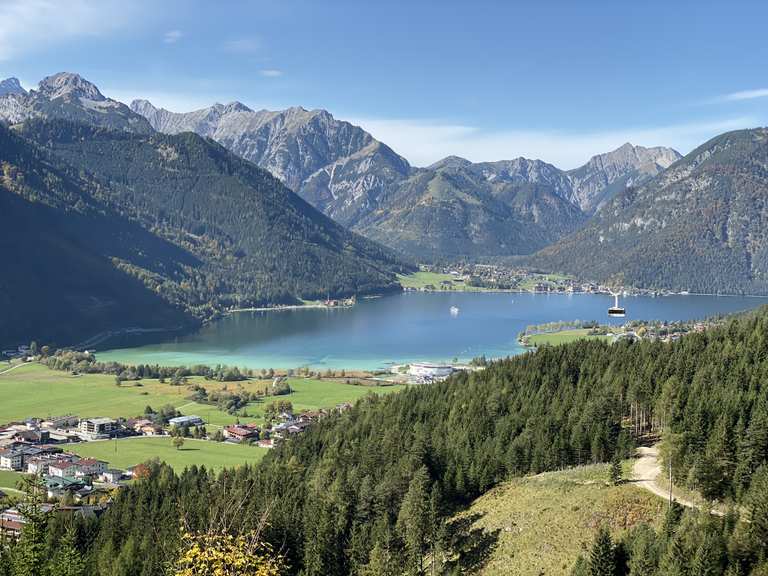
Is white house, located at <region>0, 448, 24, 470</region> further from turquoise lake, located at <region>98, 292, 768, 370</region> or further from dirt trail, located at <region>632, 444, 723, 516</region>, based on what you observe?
turquoise lake, located at <region>98, 292, 768, 370</region>

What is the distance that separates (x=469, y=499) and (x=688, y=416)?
12.9 m

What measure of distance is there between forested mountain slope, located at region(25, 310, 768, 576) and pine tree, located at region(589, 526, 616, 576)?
3039 mm

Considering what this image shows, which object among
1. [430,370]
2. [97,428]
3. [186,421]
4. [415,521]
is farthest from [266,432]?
[415,521]

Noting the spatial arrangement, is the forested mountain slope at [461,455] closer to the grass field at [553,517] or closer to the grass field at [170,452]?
the grass field at [553,517]

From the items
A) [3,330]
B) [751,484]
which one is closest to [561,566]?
[751,484]

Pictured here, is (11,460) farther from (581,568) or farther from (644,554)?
(644,554)

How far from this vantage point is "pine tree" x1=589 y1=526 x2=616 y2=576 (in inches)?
1154

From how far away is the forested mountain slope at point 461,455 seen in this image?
121 ft

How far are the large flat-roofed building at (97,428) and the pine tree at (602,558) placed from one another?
196ft

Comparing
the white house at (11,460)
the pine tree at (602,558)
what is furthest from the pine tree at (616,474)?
the white house at (11,460)

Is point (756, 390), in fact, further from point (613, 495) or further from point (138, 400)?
point (138, 400)

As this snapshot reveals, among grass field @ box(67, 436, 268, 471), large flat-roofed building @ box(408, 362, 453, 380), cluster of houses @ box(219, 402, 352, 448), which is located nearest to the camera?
grass field @ box(67, 436, 268, 471)

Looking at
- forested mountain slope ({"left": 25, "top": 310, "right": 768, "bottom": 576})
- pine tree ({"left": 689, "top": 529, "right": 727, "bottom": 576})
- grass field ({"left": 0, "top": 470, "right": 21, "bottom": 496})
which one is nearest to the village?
grass field ({"left": 0, "top": 470, "right": 21, "bottom": 496})

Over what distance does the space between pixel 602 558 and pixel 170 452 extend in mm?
49222
